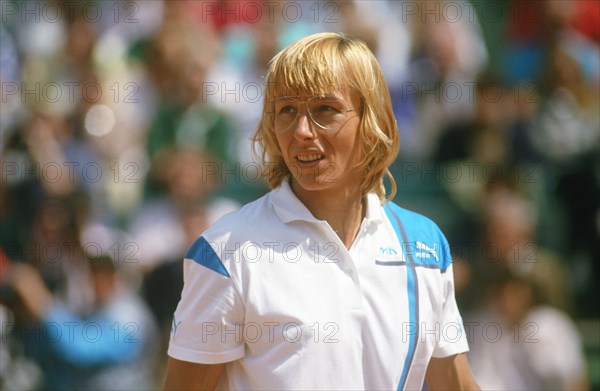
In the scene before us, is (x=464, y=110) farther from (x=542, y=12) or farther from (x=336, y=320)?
(x=336, y=320)

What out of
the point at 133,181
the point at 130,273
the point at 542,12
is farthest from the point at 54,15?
the point at 542,12

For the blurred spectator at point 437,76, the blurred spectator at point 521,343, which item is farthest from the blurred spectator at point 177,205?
the blurred spectator at point 521,343

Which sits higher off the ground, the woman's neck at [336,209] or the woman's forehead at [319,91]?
the woman's forehead at [319,91]

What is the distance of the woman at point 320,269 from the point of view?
2465 millimetres

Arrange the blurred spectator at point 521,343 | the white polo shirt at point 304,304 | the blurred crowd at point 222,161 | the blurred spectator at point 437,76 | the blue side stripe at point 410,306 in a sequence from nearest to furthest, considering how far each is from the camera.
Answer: the white polo shirt at point 304,304, the blue side stripe at point 410,306, the blurred spectator at point 521,343, the blurred crowd at point 222,161, the blurred spectator at point 437,76

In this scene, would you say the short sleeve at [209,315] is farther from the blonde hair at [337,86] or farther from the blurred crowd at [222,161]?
the blurred crowd at [222,161]

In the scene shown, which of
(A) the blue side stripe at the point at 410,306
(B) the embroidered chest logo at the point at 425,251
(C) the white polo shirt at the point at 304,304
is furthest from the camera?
(B) the embroidered chest logo at the point at 425,251

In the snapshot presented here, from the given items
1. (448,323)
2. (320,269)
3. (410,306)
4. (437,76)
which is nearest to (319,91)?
(320,269)

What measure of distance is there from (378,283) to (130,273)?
3676mm

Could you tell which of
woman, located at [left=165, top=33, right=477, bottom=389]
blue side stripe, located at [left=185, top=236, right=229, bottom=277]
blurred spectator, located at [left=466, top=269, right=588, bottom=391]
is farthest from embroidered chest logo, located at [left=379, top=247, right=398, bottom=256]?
blurred spectator, located at [left=466, top=269, right=588, bottom=391]

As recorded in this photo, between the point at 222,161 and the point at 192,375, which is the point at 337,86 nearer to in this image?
the point at 192,375

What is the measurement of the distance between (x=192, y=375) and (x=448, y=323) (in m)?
0.71

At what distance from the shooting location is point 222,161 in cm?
643

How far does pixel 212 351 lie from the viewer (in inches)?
97.8
